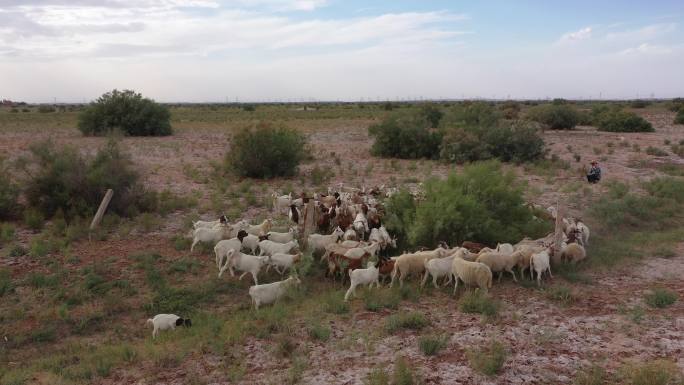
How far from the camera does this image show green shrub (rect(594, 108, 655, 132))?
36.6 meters

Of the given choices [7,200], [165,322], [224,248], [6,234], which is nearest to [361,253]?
[224,248]

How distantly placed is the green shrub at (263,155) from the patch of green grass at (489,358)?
43.4 feet

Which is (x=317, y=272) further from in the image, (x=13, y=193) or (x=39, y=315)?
(x=13, y=193)

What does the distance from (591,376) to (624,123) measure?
3563 centimetres

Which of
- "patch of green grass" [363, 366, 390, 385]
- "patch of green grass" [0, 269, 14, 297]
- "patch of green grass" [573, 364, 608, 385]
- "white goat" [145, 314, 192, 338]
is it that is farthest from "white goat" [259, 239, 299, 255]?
"patch of green grass" [573, 364, 608, 385]

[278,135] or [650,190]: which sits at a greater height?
[278,135]

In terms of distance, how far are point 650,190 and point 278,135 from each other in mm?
12019

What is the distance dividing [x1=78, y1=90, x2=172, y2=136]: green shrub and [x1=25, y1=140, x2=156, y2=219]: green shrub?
20777mm

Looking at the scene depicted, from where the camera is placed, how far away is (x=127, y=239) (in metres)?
11.7

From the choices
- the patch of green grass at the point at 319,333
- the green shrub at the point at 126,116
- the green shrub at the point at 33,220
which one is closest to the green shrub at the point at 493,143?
the green shrub at the point at 33,220

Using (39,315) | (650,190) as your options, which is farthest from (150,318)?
(650,190)

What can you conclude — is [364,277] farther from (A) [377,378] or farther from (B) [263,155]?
Result: (B) [263,155]

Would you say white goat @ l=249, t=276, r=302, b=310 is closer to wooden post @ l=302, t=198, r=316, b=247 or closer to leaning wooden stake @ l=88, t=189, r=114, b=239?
wooden post @ l=302, t=198, r=316, b=247

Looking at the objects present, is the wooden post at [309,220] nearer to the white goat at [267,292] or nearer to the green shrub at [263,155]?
the white goat at [267,292]
